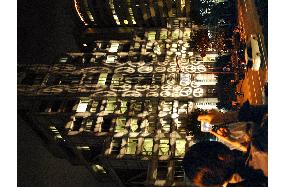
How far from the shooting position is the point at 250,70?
100 feet

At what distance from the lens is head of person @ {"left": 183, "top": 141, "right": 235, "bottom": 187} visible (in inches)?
792

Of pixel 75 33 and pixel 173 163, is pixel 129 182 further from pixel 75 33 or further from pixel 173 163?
pixel 75 33

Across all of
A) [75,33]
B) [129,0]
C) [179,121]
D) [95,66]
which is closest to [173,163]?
[179,121]

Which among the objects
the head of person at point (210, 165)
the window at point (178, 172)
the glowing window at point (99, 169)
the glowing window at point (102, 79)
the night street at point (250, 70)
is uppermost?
the night street at point (250, 70)

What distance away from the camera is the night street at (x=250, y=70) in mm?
26297

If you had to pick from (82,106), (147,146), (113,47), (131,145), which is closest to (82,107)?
(82,106)

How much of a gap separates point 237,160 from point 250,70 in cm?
1241

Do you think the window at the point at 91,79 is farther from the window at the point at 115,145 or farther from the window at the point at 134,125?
the window at the point at 115,145

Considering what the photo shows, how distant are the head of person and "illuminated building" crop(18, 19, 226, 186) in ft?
30.8

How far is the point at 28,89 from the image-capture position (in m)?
42.0

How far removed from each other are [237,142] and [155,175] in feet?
34.5

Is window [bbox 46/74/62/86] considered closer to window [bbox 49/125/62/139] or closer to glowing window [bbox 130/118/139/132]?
window [bbox 49/125/62/139]

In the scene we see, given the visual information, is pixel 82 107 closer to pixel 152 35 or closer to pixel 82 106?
pixel 82 106

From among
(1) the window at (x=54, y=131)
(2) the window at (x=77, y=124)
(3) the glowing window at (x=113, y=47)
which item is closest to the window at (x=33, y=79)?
(1) the window at (x=54, y=131)
